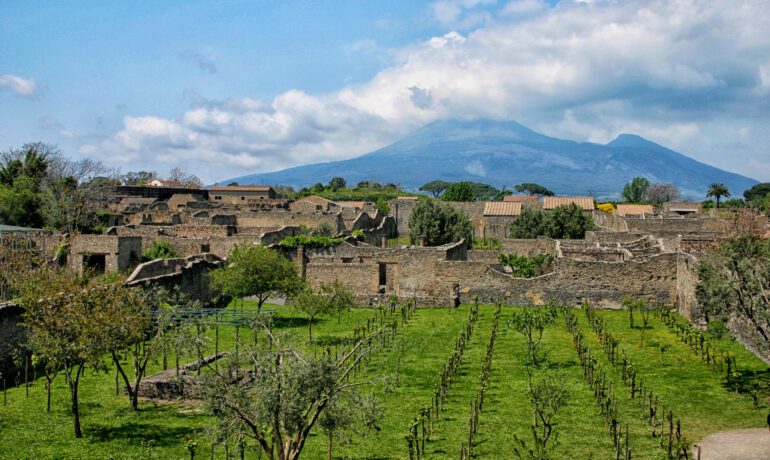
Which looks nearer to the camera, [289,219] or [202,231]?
[202,231]

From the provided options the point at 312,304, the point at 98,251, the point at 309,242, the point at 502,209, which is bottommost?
the point at 312,304

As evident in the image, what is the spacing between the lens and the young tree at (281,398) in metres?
11.1

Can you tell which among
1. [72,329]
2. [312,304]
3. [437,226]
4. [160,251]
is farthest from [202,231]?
[72,329]

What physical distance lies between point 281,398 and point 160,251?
33.2 metres

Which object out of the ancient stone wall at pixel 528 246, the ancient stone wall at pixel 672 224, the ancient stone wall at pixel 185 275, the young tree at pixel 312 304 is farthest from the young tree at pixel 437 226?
the young tree at pixel 312 304

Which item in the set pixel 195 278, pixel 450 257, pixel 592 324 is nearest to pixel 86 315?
pixel 195 278

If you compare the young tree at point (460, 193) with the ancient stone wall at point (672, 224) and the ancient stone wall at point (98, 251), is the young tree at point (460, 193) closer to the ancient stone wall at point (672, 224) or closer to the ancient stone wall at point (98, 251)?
the ancient stone wall at point (672, 224)

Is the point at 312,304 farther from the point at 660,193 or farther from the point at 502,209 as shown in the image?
the point at 660,193

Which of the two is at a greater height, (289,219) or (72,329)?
(289,219)

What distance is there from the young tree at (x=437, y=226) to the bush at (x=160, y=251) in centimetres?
2260

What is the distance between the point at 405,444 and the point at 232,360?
5108 millimetres

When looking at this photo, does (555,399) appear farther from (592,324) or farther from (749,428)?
(592,324)

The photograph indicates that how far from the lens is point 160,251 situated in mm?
42188

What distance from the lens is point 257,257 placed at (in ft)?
103
